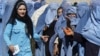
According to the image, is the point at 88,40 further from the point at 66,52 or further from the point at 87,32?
the point at 66,52

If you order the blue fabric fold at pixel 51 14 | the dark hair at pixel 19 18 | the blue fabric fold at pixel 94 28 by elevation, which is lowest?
the blue fabric fold at pixel 51 14

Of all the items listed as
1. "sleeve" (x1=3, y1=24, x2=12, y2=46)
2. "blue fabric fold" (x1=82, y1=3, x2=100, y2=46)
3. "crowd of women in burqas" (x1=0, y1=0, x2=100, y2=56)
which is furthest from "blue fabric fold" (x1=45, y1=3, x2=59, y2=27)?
"sleeve" (x1=3, y1=24, x2=12, y2=46)

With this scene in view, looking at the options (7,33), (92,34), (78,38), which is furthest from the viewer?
(92,34)

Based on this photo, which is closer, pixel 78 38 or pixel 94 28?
pixel 78 38

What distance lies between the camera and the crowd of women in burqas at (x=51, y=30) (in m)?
7.43

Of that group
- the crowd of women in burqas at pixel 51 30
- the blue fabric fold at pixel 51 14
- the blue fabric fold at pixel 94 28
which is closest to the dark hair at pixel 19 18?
the crowd of women in burqas at pixel 51 30

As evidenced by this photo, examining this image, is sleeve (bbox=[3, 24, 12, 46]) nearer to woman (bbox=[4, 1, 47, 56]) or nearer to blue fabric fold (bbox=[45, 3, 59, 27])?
woman (bbox=[4, 1, 47, 56])

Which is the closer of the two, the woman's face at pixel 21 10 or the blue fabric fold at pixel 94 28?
the woman's face at pixel 21 10

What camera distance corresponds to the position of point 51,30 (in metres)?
9.80

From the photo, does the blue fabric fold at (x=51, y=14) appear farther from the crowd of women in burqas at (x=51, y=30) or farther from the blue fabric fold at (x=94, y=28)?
the blue fabric fold at (x=94, y=28)

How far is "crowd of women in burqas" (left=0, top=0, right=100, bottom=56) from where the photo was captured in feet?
24.4

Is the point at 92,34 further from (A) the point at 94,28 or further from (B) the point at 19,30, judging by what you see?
(B) the point at 19,30

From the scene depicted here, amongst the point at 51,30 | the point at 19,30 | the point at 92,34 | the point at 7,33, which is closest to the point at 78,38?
the point at 92,34

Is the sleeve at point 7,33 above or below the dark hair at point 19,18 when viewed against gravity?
below
